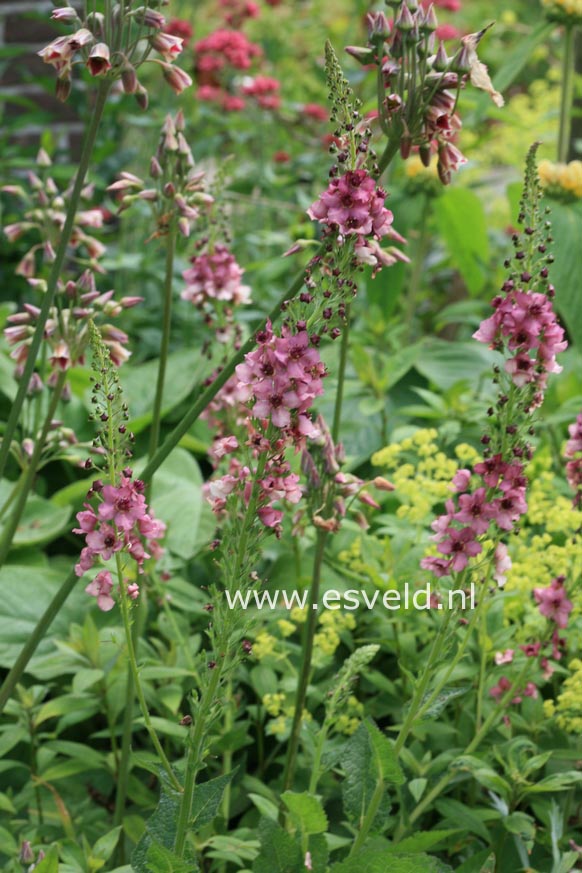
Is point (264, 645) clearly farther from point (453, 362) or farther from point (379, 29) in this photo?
point (453, 362)

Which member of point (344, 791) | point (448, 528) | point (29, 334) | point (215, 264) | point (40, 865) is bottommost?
point (40, 865)

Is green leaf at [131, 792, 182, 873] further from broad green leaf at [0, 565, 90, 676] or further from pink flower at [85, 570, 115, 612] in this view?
broad green leaf at [0, 565, 90, 676]

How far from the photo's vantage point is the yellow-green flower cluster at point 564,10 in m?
2.81

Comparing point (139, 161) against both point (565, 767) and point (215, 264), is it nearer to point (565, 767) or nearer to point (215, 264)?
point (215, 264)

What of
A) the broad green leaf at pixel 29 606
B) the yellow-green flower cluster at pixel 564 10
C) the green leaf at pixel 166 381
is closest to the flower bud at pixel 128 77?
the broad green leaf at pixel 29 606

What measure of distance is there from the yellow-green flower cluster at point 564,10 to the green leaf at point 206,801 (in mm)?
2301

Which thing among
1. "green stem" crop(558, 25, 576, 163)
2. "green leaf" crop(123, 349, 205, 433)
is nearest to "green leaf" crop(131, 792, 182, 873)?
"green leaf" crop(123, 349, 205, 433)

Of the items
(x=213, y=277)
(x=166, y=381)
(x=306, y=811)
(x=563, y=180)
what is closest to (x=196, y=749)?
(x=306, y=811)

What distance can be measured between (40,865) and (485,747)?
0.76 m

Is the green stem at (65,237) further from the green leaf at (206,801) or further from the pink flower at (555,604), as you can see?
the pink flower at (555,604)

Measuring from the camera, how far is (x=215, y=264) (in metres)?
1.86

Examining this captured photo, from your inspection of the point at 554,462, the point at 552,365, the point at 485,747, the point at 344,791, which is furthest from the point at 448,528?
the point at 554,462

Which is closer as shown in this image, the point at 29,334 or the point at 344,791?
the point at 344,791

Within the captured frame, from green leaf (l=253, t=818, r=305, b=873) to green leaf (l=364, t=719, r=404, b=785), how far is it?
14 centimetres
